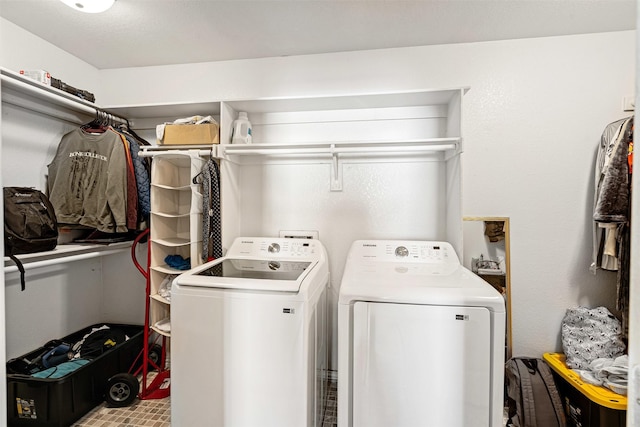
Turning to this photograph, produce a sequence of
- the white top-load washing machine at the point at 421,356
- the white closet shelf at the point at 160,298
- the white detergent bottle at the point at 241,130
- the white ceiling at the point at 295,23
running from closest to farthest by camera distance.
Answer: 1. the white top-load washing machine at the point at 421,356
2. the white ceiling at the point at 295,23
3. the white closet shelf at the point at 160,298
4. the white detergent bottle at the point at 241,130

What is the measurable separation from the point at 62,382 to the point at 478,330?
2211 millimetres

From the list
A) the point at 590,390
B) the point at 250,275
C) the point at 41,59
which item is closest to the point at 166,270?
the point at 250,275

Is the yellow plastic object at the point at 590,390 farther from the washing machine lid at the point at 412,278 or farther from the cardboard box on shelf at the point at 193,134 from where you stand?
the cardboard box on shelf at the point at 193,134

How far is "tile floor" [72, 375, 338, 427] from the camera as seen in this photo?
1795mm

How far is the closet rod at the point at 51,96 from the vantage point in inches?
63.1

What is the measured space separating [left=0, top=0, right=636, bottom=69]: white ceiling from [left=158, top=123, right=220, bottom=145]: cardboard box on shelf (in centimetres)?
63

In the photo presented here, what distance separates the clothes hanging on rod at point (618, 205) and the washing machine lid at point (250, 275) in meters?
1.73

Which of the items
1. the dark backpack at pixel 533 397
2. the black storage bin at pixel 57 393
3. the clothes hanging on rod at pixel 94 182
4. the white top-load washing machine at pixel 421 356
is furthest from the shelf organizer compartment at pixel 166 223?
the dark backpack at pixel 533 397

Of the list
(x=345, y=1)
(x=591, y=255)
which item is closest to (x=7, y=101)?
(x=345, y=1)

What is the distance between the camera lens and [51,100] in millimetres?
1871

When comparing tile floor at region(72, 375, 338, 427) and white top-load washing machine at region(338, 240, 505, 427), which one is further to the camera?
tile floor at region(72, 375, 338, 427)

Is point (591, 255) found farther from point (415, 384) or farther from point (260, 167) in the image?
point (260, 167)

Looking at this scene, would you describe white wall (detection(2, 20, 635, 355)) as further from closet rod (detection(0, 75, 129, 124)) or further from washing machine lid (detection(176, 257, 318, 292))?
washing machine lid (detection(176, 257, 318, 292))

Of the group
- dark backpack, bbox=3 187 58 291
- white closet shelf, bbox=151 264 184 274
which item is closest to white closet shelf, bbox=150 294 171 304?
white closet shelf, bbox=151 264 184 274
